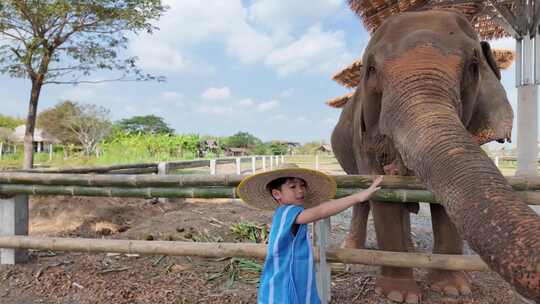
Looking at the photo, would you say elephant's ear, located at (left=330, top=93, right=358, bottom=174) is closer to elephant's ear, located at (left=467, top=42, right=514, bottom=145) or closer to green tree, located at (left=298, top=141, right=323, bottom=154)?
elephant's ear, located at (left=467, top=42, right=514, bottom=145)

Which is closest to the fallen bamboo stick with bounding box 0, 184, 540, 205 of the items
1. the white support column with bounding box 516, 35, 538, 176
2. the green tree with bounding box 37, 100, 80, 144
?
the white support column with bounding box 516, 35, 538, 176

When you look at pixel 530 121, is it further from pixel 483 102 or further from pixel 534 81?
pixel 483 102

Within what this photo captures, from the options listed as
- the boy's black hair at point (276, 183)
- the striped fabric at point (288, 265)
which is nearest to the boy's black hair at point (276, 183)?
the boy's black hair at point (276, 183)

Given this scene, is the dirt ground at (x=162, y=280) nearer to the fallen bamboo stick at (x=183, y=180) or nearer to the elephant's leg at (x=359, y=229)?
the elephant's leg at (x=359, y=229)

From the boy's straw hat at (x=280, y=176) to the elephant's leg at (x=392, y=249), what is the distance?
1071mm

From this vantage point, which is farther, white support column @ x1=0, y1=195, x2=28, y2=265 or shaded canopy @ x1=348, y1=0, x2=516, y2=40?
shaded canopy @ x1=348, y1=0, x2=516, y2=40

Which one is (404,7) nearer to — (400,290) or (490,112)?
(490,112)

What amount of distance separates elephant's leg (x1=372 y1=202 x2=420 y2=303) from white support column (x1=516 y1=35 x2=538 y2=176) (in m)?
6.35

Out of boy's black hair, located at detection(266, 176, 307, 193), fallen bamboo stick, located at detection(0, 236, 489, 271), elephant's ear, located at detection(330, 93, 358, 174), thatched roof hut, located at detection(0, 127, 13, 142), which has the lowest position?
fallen bamboo stick, located at detection(0, 236, 489, 271)

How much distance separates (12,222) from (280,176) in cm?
290

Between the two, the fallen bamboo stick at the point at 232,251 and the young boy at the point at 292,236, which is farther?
the fallen bamboo stick at the point at 232,251

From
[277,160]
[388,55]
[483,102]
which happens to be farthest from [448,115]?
[277,160]

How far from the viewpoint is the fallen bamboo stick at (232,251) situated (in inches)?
104

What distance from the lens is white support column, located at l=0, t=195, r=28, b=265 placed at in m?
3.74
